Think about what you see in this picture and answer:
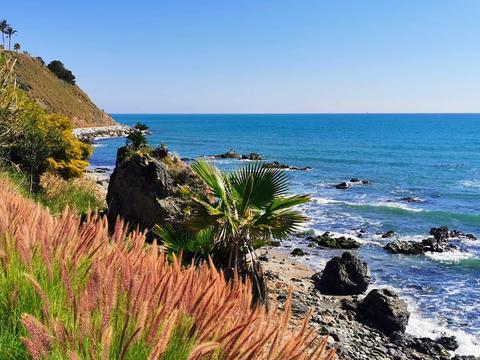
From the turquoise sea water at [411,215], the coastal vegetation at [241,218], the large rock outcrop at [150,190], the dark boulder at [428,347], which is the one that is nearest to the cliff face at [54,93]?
the turquoise sea water at [411,215]

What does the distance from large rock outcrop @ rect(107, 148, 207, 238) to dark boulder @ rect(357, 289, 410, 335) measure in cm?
627

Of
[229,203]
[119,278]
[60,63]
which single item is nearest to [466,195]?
[229,203]

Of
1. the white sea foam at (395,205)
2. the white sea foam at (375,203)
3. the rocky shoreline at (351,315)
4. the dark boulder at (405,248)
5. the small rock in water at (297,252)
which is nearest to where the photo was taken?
the rocky shoreline at (351,315)

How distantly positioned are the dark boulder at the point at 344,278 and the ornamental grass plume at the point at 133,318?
49.0 ft

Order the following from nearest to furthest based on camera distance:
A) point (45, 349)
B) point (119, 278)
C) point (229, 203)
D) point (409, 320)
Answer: point (45, 349) → point (119, 278) → point (229, 203) → point (409, 320)

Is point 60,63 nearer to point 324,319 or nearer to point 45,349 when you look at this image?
point 324,319

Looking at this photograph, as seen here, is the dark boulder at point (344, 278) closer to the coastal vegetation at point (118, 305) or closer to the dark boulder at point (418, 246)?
the dark boulder at point (418, 246)

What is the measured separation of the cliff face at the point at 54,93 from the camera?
8881 cm

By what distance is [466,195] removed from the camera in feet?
130

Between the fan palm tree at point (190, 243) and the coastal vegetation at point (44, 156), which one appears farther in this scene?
the coastal vegetation at point (44, 156)

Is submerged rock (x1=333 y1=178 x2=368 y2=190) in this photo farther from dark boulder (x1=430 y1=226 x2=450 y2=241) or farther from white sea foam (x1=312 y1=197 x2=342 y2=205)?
dark boulder (x1=430 y1=226 x2=450 y2=241)

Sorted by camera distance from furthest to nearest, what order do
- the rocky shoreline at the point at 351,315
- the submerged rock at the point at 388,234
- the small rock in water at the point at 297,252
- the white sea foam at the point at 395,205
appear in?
the white sea foam at the point at 395,205 < the submerged rock at the point at 388,234 < the small rock in water at the point at 297,252 < the rocky shoreline at the point at 351,315

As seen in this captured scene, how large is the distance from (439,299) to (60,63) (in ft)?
380

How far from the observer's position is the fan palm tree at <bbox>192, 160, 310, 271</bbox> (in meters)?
8.84
